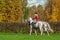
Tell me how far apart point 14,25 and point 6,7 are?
33.8 ft

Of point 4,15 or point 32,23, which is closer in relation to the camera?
point 32,23

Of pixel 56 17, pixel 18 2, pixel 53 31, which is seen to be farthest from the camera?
pixel 56 17

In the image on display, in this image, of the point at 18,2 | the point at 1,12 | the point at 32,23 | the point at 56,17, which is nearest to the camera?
the point at 32,23

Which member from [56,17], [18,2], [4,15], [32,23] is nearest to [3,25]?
[32,23]

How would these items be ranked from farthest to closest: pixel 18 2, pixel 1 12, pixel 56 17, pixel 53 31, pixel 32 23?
pixel 56 17, pixel 18 2, pixel 1 12, pixel 53 31, pixel 32 23

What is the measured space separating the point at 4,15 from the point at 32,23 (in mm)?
14944

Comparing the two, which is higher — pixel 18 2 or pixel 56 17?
pixel 18 2

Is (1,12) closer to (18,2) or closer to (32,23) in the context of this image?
(18,2)

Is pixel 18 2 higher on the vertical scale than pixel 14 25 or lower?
higher

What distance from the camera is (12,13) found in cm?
4150

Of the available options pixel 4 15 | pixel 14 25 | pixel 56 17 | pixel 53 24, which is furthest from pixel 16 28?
pixel 56 17

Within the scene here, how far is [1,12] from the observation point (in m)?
40.7

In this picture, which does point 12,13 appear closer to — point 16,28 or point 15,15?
point 15,15

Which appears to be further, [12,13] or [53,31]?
[12,13]
